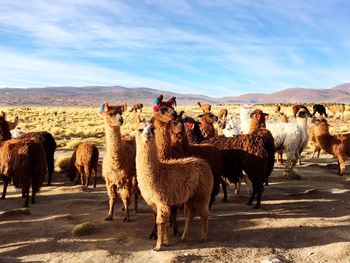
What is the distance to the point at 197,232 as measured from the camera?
21.5 feet

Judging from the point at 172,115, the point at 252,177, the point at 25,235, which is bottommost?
the point at 25,235

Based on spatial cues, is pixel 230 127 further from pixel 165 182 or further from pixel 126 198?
pixel 165 182

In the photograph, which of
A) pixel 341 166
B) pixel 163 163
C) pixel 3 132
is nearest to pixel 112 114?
pixel 163 163

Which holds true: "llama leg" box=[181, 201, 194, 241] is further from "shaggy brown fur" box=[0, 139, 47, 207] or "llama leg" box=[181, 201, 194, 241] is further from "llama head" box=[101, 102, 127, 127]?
"shaggy brown fur" box=[0, 139, 47, 207]

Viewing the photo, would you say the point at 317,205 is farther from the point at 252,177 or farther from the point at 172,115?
the point at 172,115

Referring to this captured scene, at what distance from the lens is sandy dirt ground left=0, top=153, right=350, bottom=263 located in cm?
560

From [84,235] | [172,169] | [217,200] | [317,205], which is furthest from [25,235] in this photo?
[317,205]

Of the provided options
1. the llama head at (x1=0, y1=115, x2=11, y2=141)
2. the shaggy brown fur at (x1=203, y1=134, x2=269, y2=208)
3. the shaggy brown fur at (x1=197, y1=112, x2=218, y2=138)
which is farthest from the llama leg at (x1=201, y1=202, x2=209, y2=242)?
the llama head at (x1=0, y1=115, x2=11, y2=141)

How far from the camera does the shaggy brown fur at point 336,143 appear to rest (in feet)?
39.9

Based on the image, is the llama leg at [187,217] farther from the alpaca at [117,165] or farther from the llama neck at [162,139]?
the alpaca at [117,165]

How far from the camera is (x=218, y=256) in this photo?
18.2 ft

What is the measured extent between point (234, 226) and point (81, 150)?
5481mm

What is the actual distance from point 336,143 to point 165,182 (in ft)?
27.4

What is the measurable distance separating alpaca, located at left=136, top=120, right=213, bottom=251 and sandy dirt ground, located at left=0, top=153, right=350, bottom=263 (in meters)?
0.45
